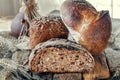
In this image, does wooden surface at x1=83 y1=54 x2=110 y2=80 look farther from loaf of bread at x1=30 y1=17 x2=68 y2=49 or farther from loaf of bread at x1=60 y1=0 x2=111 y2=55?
loaf of bread at x1=30 y1=17 x2=68 y2=49

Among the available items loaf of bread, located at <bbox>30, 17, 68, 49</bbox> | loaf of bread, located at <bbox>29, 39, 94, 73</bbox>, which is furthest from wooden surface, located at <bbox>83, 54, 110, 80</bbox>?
loaf of bread, located at <bbox>30, 17, 68, 49</bbox>

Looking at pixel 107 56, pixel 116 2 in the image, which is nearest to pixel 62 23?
pixel 107 56

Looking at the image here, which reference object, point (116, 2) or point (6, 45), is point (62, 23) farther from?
point (116, 2)

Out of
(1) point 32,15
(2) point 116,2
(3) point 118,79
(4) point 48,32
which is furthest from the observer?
(2) point 116,2

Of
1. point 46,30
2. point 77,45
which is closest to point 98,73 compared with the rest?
point 77,45

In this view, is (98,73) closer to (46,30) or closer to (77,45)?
(77,45)

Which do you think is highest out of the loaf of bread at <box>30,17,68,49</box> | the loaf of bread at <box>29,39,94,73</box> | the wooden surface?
the loaf of bread at <box>30,17,68,49</box>
